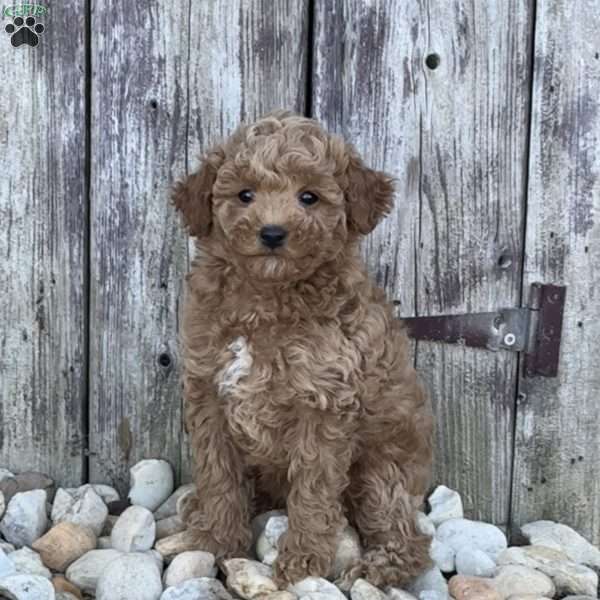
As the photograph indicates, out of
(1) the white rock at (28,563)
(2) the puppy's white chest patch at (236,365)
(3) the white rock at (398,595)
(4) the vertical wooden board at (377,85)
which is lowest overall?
(3) the white rock at (398,595)

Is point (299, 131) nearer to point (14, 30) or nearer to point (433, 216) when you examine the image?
point (433, 216)

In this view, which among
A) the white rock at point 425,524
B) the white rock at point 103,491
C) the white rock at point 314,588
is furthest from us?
the white rock at point 103,491

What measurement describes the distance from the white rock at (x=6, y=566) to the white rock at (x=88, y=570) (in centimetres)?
18

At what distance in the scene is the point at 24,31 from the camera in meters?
3.56

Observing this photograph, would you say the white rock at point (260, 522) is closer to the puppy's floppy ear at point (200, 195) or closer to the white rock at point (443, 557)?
the white rock at point (443, 557)

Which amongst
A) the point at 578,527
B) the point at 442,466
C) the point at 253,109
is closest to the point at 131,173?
the point at 253,109

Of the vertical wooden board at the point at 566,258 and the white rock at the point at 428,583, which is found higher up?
the vertical wooden board at the point at 566,258

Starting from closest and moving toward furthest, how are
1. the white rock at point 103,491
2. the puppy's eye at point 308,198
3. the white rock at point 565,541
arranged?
the puppy's eye at point 308,198, the white rock at point 565,541, the white rock at point 103,491

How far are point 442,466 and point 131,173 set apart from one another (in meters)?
1.61

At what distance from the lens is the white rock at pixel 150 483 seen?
3703 mm

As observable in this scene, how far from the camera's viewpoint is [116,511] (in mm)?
3729

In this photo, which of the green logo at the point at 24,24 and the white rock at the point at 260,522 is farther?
the green logo at the point at 24,24

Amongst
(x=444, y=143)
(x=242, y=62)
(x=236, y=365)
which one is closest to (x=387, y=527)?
(x=236, y=365)

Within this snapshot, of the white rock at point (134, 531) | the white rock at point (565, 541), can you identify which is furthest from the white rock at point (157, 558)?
the white rock at point (565, 541)
